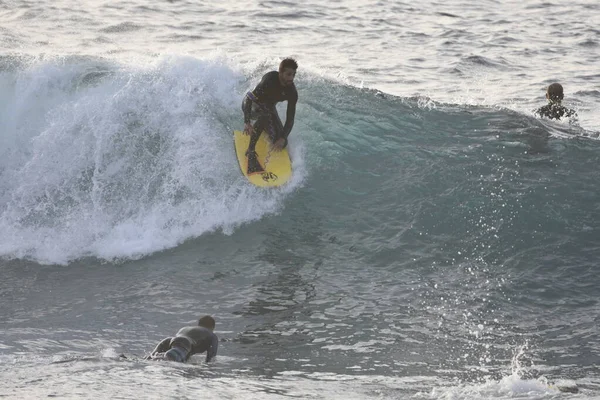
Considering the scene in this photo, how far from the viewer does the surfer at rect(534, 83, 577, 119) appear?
12922 millimetres

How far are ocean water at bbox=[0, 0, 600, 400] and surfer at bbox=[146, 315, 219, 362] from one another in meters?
0.20

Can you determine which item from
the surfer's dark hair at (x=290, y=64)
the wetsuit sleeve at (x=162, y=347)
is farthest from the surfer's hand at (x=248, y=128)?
the wetsuit sleeve at (x=162, y=347)

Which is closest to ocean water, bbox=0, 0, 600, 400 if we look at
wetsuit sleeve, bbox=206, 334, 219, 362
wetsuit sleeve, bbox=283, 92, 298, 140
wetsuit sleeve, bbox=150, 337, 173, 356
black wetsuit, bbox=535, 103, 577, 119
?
wetsuit sleeve, bbox=206, 334, 219, 362

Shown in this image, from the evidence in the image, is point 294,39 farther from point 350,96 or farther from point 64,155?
point 64,155

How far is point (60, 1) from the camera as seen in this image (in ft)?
72.5

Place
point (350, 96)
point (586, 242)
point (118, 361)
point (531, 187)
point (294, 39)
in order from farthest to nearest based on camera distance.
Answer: point (294, 39)
point (350, 96)
point (531, 187)
point (586, 242)
point (118, 361)

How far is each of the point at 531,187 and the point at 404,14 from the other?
37.9 ft

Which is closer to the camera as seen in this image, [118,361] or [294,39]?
[118,361]

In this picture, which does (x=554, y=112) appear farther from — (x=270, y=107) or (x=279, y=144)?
(x=270, y=107)

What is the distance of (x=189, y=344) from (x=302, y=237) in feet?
12.1

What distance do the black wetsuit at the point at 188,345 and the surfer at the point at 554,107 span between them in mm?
7438

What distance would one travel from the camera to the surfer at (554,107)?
1292 cm

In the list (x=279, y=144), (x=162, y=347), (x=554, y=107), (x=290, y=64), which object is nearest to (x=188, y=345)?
(x=162, y=347)

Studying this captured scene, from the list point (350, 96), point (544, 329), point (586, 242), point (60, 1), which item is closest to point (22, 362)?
point (544, 329)
